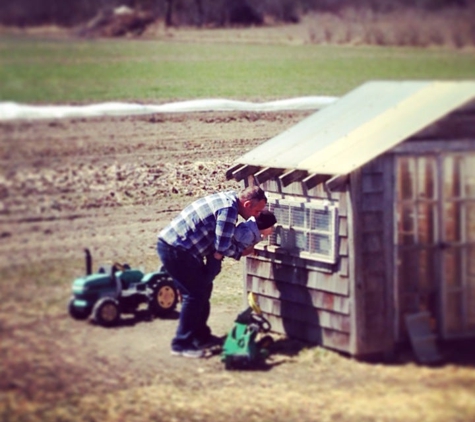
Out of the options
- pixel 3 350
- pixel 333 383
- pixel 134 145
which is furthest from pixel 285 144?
pixel 3 350

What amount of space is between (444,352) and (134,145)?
252 centimetres

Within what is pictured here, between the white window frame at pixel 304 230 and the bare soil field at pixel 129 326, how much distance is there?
0.52m

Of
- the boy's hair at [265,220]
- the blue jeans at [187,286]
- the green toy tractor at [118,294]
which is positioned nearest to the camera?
the green toy tractor at [118,294]

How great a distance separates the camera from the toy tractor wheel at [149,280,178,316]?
20.1ft

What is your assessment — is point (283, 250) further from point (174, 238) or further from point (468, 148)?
point (468, 148)

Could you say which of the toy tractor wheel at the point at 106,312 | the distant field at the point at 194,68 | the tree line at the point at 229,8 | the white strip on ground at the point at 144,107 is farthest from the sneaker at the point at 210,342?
the tree line at the point at 229,8

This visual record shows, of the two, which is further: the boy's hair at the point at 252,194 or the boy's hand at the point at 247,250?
the boy's hand at the point at 247,250

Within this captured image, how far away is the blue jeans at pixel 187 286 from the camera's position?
19.8 ft

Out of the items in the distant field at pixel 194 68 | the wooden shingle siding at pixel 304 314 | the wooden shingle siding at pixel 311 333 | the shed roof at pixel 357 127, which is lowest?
the wooden shingle siding at pixel 311 333

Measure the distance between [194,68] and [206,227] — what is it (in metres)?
1.25

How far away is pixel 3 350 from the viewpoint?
4895 millimetres

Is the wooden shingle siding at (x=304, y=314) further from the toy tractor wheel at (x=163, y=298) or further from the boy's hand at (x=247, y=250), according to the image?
the toy tractor wheel at (x=163, y=298)

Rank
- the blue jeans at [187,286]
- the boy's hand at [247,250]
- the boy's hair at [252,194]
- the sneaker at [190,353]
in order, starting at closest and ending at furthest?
1. the sneaker at [190,353]
2. the blue jeans at [187,286]
3. the boy's hair at [252,194]
4. the boy's hand at [247,250]

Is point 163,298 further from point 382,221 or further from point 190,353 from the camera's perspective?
point 382,221
